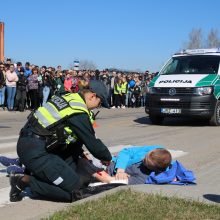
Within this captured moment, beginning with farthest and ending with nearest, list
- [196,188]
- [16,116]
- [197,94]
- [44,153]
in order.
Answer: [16,116] → [197,94] → [196,188] → [44,153]

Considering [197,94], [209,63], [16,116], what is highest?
[209,63]

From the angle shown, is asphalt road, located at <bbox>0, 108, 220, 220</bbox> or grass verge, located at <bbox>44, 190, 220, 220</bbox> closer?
grass verge, located at <bbox>44, 190, 220, 220</bbox>

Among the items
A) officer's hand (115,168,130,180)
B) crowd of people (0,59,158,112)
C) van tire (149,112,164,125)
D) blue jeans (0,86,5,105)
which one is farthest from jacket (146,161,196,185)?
blue jeans (0,86,5,105)

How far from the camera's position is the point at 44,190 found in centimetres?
561

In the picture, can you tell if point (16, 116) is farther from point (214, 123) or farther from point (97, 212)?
point (97, 212)

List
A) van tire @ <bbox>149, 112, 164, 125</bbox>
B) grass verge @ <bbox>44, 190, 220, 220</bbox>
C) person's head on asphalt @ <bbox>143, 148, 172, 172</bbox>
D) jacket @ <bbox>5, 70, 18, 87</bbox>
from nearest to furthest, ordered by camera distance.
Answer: grass verge @ <bbox>44, 190, 220, 220</bbox> → person's head on asphalt @ <bbox>143, 148, 172, 172</bbox> → van tire @ <bbox>149, 112, 164, 125</bbox> → jacket @ <bbox>5, 70, 18, 87</bbox>

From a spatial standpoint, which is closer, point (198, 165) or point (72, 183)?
point (72, 183)

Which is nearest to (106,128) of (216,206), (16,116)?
(16,116)

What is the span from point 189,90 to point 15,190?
29.3ft

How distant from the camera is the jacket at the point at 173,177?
6.18 meters

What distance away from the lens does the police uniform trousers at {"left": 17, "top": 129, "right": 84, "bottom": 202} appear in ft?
17.9

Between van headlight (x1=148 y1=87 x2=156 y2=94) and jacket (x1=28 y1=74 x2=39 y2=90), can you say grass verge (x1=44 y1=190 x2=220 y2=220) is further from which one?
jacket (x1=28 y1=74 x2=39 y2=90)

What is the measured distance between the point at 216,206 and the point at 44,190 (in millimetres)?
1923

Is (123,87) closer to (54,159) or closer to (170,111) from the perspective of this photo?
(170,111)
